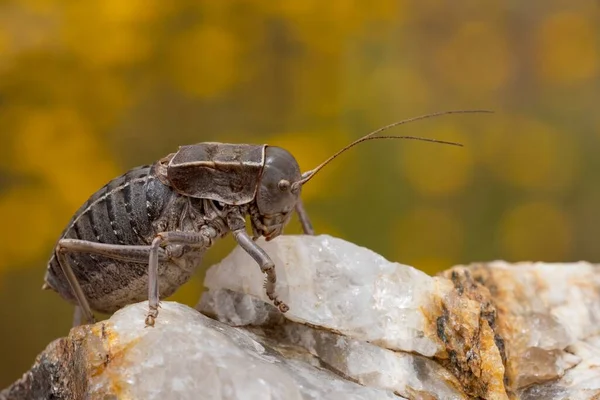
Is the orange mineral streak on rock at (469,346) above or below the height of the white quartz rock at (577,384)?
above

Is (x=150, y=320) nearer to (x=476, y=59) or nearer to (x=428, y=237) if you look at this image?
(x=428, y=237)

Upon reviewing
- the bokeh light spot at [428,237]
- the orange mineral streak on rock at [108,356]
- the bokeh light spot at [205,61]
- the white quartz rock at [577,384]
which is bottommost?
the bokeh light spot at [428,237]

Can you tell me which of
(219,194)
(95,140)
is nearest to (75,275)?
(219,194)

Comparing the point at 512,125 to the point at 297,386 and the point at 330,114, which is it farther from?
the point at 297,386

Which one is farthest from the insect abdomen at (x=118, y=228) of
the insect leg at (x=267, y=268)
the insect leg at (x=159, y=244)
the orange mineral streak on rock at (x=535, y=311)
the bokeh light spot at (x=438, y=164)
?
→ the bokeh light spot at (x=438, y=164)

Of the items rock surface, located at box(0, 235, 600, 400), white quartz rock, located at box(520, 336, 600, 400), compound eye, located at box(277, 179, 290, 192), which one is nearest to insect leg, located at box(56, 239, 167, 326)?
rock surface, located at box(0, 235, 600, 400)

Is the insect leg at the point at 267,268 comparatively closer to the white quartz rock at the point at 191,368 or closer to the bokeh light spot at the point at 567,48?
the white quartz rock at the point at 191,368
